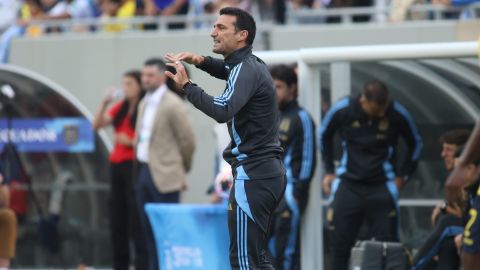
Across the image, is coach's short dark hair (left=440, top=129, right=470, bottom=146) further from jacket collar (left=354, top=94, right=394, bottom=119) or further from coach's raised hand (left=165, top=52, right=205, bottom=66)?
coach's raised hand (left=165, top=52, right=205, bottom=66)

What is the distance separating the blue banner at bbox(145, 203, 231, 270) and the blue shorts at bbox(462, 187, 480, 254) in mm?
2314

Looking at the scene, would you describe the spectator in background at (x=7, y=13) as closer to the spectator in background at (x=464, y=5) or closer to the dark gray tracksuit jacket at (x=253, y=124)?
the spectator in background at (x=464, y=5)

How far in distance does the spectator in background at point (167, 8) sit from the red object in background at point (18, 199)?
236 cm

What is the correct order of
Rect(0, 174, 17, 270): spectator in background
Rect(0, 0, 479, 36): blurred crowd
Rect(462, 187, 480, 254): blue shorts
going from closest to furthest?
Rect(462, 187, 480, 254): blue shorts < Rect(0, 174, 17, 270): spectator in background < Rect(0, 0, 479, 36): blurred crowd

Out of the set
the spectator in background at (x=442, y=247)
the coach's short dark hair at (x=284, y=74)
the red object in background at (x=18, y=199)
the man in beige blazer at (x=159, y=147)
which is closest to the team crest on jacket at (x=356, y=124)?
the coach's short dark hair at (x=284, y=74)

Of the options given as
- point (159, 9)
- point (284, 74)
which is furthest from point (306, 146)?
point (159, 9)

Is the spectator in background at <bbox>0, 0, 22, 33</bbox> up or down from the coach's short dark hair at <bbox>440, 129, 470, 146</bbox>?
up

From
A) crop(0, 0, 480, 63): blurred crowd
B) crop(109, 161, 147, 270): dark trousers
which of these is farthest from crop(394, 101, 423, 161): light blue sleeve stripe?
crop(109, 161, 147, 270): dark trousers

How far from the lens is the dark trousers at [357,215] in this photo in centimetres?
1061

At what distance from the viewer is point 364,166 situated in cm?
1059

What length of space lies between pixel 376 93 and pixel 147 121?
246cm

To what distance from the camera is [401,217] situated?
11.3 metres

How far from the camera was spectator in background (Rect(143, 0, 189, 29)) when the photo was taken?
14719 mm

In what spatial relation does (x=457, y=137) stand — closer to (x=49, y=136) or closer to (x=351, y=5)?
(x=351, y=5)
